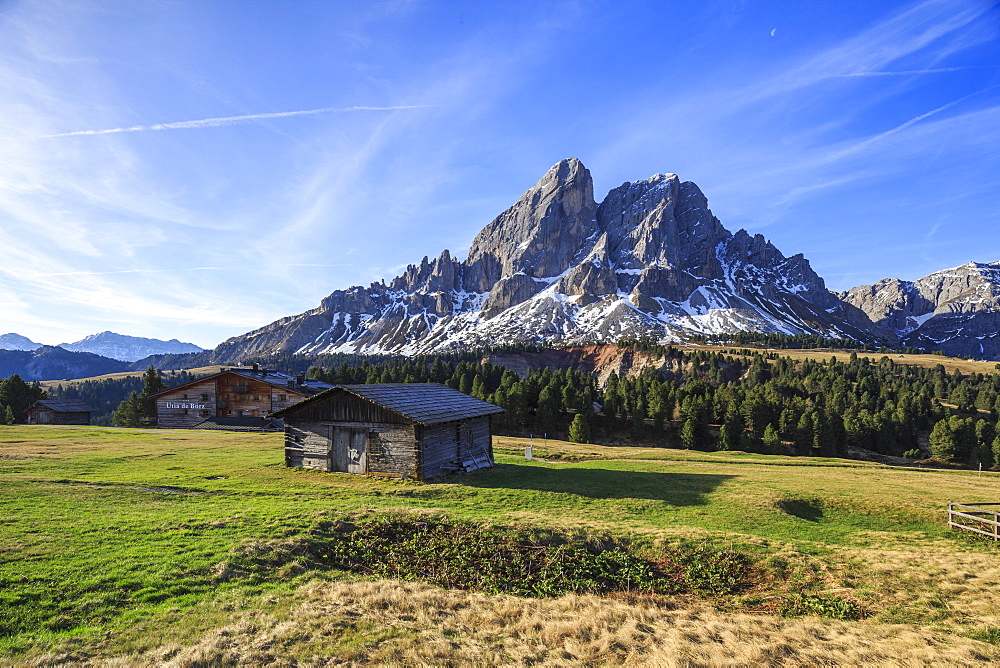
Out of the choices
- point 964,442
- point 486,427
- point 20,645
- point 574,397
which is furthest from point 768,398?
point 20,645

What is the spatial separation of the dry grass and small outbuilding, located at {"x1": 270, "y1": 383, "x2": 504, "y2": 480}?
15.9 metres

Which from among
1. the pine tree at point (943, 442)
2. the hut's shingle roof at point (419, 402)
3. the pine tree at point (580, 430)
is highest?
the hut's shingle roof at point (419, 402)

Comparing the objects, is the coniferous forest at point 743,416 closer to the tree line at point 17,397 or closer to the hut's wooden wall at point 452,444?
the hut's wooden wall at point 452,444

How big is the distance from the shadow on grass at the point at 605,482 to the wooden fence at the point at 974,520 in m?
10.8

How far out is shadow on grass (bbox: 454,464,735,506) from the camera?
2627 centimetres

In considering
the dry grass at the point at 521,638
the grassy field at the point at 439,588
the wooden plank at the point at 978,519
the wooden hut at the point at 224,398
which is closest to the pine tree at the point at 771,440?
the grassy field at the point at 439,588

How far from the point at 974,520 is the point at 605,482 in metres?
17.6

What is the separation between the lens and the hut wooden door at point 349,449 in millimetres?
29531

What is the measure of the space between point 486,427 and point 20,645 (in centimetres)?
2849

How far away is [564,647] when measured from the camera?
10.0 m

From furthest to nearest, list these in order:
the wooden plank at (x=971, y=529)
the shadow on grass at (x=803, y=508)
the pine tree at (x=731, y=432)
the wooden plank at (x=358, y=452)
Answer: the pine tree at (x=731, y=432), the wooden plank at (x=358, y=452), the shadow on grass at (x=803, y=508), the wooden plank at (x=971, y=529)

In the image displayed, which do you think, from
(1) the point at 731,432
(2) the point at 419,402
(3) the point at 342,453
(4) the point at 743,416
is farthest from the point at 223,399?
(4) the point at 743,416

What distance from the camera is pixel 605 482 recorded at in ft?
97.4

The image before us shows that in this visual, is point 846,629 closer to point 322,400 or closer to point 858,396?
point 322,400
